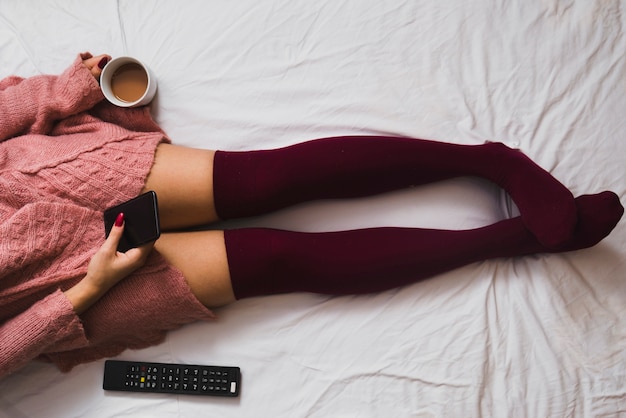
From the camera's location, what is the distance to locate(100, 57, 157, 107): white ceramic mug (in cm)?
97

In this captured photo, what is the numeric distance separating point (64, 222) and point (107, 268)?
12cm

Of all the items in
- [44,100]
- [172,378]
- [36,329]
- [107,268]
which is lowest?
[172,378]

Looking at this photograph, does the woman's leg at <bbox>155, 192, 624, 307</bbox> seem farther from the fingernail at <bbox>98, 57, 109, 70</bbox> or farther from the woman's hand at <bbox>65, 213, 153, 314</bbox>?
the fingernail at <bbox>98, 57, 109, 70</bbox>

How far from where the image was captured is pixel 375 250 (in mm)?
909

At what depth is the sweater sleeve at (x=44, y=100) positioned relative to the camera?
92 cm

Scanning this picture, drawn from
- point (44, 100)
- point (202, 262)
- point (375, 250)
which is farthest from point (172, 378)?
point (44, 100)

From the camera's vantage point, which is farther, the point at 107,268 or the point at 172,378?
the point at 172,378

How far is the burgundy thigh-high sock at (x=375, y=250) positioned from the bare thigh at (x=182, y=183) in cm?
8

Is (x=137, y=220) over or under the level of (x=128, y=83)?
under

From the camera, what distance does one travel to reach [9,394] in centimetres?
99

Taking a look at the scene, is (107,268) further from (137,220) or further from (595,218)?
(595,218)

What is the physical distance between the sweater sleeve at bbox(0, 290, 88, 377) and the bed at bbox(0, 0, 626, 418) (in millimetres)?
164

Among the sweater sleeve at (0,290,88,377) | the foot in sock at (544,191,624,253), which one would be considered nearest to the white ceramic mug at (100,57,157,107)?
the sweater sleeve at (0,290,88,377)

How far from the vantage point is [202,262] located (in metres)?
0.90
